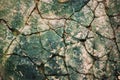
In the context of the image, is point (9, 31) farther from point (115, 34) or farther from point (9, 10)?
point (115, 34)

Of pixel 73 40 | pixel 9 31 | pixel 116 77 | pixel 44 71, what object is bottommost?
pixel 116 77

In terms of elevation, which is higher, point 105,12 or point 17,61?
point 105,12

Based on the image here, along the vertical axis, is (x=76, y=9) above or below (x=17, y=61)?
above

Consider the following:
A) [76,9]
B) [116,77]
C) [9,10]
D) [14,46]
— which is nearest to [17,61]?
[14,46]

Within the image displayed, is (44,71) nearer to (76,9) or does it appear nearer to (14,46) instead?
(14,46)

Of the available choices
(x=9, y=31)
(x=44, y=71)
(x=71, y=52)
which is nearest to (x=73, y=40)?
(x=71, y=52)
